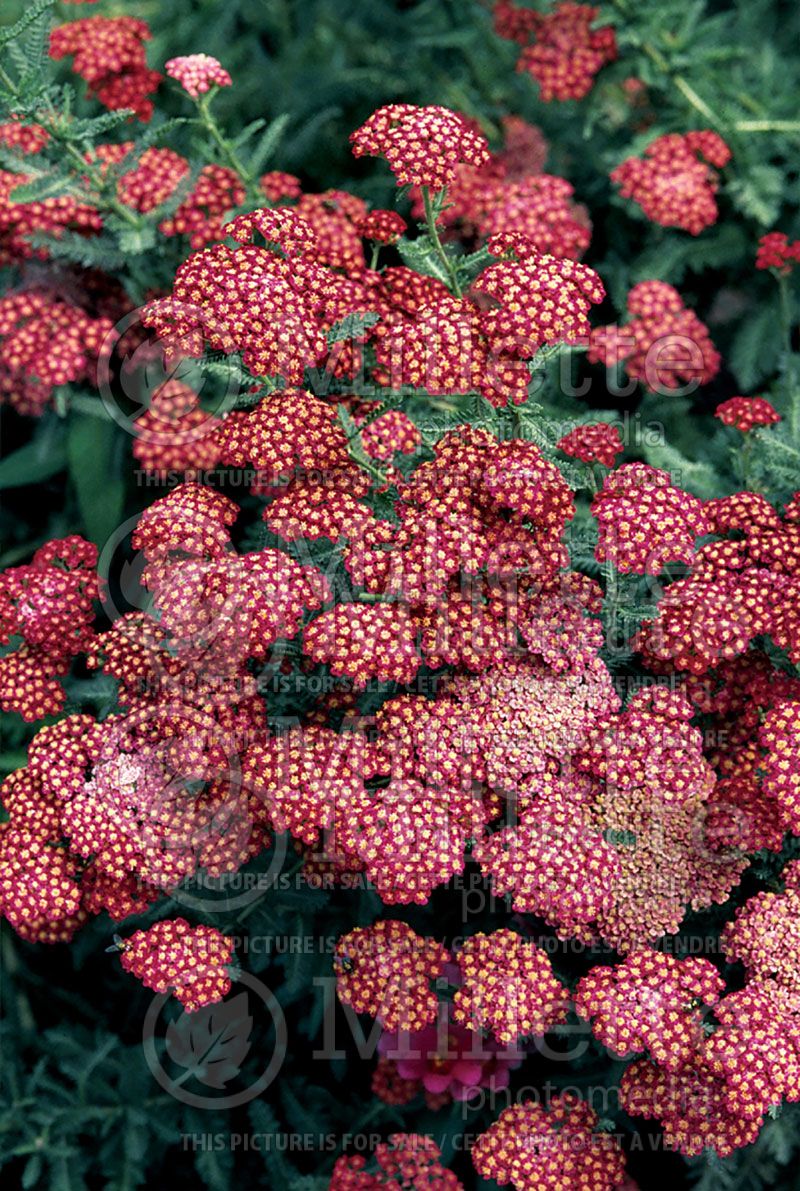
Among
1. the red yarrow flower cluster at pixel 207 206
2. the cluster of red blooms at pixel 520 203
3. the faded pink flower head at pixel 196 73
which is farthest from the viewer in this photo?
the cluster of red blooms at pixel 520 203

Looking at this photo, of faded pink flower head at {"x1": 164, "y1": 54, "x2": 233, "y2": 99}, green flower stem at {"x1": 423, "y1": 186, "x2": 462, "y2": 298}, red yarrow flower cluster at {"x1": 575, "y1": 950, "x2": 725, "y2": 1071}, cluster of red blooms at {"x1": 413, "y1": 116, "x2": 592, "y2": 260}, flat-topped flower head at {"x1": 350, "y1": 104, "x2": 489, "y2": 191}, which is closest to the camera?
red yarrow flower cluster at {"x1": 575, "y1": 950, "x2": 725, "y2": 1071}

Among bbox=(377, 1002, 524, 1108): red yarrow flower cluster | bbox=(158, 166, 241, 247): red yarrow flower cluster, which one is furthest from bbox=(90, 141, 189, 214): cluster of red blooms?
bbox=(377, 1002, 524, 1108): red yarrow flower cluster

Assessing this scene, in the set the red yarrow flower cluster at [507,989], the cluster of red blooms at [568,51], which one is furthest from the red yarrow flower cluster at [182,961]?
the cluster of red blooms at [568,51]

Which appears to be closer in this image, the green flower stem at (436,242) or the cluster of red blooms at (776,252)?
the green flower stem at (436,242)

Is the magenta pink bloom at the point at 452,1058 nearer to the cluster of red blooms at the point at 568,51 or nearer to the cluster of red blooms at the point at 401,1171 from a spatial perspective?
the cluster of red blooms at the point at 401,1171

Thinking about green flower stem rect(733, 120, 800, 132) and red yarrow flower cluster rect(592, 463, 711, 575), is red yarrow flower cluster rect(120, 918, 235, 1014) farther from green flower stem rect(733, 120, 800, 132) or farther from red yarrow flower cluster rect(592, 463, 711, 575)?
green flower stem rect(733, 120, 800, 132)

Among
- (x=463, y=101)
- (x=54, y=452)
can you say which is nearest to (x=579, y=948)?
(x=54, y=452)

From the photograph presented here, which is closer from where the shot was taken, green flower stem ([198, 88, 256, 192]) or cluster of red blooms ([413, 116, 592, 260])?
green flower stem ([198, 88, 256, 192])
